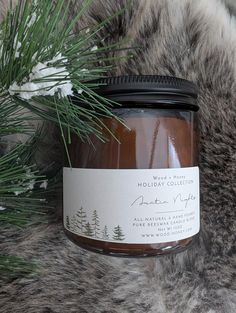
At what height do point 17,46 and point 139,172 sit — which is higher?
point 17,46

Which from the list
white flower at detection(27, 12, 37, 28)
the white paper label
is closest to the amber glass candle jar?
the white paper label

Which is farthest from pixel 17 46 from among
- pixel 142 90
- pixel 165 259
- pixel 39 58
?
pixel 165 259

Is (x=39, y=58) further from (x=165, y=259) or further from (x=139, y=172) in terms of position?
(x=165, y=259)

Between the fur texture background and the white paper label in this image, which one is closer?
the white paper label

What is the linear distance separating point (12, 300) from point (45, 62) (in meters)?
0.36

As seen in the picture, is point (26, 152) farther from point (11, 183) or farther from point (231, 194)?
point (231, 194)

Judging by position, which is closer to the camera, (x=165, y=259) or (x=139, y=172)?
(x=139, y=172)

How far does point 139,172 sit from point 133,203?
0.04 m

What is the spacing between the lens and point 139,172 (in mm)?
426

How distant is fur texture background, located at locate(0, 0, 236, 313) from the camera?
0.53 meters

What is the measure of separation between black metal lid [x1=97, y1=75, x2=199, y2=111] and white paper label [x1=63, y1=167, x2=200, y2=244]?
3.1 inches

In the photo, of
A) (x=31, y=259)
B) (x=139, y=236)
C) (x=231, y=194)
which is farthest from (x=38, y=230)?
(x=231, y=194)

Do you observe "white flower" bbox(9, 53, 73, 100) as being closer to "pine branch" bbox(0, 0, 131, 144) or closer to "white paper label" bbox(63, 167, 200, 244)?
"pine branch" bbox(0, 0, 131, 144)

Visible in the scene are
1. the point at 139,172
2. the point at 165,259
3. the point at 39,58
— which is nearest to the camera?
the point at 39,58
